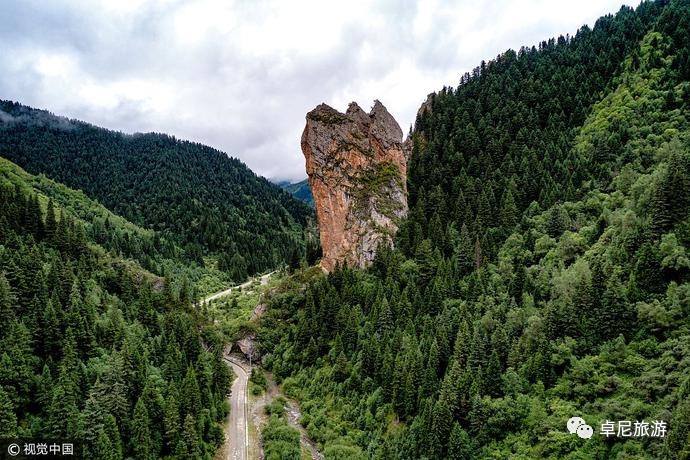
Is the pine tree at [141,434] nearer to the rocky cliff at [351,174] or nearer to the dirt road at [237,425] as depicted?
the dirt road at [237,425]

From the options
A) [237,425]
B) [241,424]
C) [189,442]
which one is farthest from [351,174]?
[189,442]

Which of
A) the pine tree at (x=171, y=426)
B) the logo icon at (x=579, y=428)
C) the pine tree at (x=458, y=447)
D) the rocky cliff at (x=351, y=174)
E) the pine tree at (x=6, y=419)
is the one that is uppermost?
the rocky cliff at (x=351, y=174)

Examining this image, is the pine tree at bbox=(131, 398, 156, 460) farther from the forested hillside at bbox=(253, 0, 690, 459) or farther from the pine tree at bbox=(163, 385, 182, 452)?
the forested hillside at bbox=(253, 0, 690, 459)

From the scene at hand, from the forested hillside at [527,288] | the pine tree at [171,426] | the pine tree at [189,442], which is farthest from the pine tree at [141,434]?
the forested hillside at [527,288]

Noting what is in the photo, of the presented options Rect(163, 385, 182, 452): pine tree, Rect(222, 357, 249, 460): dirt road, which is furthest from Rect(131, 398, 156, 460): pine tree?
Rect(222, 357, 249, 460): dirt road

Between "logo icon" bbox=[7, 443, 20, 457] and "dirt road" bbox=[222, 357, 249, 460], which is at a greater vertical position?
"logo icon" bbox=[7, 443, 20, 457]

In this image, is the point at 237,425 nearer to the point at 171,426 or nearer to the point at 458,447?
the point at 171,426
